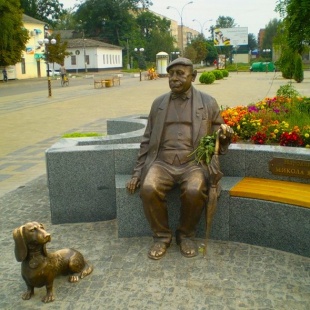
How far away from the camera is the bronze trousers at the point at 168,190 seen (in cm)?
453

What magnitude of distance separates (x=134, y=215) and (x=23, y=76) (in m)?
49.1

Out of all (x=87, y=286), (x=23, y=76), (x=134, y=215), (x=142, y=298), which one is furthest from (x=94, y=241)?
(x=23, y=76)

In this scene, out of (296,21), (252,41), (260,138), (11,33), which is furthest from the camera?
(252,41)

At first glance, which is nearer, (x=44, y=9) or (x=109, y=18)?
(x=44, y=9)

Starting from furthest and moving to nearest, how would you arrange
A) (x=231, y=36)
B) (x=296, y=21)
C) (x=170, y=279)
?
1. (x=231, y=36)
2. (x=296, y=21)
3. (x=170, y=279)

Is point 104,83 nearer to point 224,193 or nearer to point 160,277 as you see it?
point 224,193

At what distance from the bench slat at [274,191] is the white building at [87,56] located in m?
59.9

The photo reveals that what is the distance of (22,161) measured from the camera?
9602 mm

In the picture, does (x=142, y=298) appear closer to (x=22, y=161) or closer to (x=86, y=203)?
(x=86, y=203)

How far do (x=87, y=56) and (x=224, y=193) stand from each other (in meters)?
63.0

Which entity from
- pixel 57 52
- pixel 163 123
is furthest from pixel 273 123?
pixel 57 52

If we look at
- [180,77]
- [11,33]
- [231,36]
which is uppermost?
[231,36]

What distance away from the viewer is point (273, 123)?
6.25 meters

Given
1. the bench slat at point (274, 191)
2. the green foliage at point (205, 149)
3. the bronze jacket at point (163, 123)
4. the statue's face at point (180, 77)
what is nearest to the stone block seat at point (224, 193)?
the bench slat at point (274, 191)
